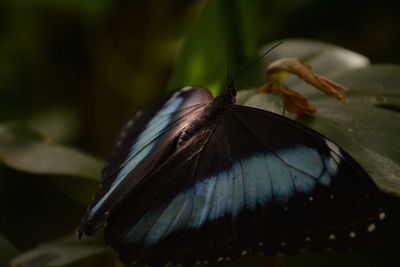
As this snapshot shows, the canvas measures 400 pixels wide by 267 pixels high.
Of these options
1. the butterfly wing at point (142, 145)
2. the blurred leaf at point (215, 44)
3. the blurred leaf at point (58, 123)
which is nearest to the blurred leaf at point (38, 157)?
the butterfly wing at point (142, 145)

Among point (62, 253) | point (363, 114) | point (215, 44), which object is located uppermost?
point (215, 44)

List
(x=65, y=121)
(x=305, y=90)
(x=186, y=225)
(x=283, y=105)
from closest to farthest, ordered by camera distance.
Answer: (x=186, y=225) < (x=283, y=105) < (x=305, y=90) < (x=65, y=121)

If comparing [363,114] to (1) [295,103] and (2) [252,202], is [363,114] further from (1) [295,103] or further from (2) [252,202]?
(2) [252,202]

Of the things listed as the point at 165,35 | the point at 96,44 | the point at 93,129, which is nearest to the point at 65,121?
the point at 93,129

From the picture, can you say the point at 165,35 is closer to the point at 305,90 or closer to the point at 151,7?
the point at 151,7

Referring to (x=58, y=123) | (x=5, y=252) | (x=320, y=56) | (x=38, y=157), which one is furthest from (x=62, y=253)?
(x=58, y=123)
